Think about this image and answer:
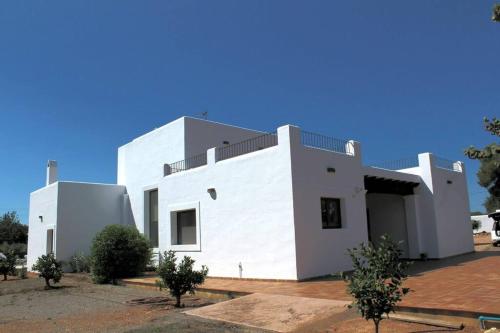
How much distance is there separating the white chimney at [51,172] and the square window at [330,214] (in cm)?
1875

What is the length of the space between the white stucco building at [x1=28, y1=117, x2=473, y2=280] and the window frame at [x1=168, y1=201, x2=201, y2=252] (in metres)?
0.04

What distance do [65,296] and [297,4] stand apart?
1178 centimetres

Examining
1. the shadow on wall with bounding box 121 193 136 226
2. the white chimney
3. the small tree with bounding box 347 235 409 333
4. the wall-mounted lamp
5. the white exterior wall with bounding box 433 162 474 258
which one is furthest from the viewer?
the white chimney

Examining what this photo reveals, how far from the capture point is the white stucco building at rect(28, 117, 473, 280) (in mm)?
13172

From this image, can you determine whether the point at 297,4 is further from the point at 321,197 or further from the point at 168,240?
the point at 168,240

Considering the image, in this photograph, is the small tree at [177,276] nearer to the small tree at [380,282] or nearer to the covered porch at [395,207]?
the small tree at [380,282]

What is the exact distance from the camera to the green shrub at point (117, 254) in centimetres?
1664

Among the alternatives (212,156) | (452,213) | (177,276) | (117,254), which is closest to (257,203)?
(212,156)

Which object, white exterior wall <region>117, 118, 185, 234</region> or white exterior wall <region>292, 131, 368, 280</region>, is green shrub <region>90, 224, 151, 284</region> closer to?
white exterior wall <region>117, 118, 185, 234</region>

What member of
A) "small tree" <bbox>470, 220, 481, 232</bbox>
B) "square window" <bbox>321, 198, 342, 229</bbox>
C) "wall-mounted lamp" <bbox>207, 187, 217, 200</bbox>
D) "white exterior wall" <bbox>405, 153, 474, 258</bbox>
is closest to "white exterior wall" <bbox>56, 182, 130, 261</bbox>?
"wall-mounted lamp" <bbox>207, 187, 217, 200</bbox>

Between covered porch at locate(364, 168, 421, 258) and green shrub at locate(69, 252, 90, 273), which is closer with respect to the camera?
covered porch at locate(364, 168, 421, 258)

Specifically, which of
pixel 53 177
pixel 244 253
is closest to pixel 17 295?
pixel 244 253

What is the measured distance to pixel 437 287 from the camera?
10273 millimetres

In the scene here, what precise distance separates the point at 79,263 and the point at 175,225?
6.43m
